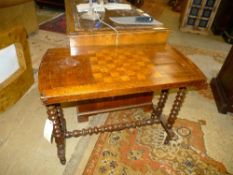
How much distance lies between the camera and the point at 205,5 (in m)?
3.36

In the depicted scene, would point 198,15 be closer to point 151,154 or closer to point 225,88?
point 225,88

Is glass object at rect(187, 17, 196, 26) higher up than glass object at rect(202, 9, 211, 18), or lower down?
lower down

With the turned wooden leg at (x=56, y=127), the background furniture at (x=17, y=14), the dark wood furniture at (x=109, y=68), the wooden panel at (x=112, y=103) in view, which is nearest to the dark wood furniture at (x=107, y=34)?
the dark wood furniture at (x=109, y=68)

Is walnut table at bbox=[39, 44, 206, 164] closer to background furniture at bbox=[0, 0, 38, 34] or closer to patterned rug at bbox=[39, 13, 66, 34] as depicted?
background furniture at bbox=[0, 0, 38, 34]

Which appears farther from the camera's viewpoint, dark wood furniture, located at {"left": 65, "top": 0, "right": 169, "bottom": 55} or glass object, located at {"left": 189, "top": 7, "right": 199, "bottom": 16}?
glass object, located at {"left": 189, "top": 7, "right": 199, "bottom": 16}

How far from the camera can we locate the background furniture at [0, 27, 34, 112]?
1454 millimetres

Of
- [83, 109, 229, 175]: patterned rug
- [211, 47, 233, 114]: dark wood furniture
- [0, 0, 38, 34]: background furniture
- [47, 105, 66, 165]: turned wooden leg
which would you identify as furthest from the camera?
[0, 0, 38, 34]: background furniture

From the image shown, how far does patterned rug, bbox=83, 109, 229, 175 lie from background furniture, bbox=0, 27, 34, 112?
876 millimetres

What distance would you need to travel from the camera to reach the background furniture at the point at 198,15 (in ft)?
11.0

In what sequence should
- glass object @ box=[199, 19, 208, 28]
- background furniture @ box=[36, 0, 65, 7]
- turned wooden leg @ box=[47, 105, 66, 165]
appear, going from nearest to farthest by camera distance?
1. turned wooden leg @ box=[47, 105, 66, 165]
2. glass object @ box=[199, 19, 208, 28]
3. background furniture @ box=[36, 0, 65, 7]

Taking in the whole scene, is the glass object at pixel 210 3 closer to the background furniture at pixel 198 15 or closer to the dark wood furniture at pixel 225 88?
the background furniture at pixel 198 15

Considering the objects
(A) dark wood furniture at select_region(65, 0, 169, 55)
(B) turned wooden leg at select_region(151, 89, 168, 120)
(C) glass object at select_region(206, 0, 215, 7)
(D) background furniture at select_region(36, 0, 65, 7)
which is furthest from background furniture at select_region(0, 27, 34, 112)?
(C) glass object at select_region(206, 0, 215, 7)

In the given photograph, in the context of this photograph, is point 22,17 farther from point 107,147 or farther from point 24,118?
point 107,147

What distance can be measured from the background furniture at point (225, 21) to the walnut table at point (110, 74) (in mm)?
2993
